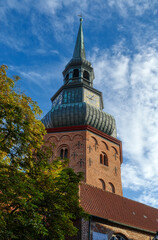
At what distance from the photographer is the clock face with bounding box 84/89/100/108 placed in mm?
27072

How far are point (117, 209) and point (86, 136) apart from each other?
8.54m

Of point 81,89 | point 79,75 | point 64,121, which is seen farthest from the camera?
point 79,75

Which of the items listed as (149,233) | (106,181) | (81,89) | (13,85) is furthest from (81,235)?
(81,89)

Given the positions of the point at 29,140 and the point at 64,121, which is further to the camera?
the point at 64,121

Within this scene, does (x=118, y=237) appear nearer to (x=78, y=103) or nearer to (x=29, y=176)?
(x=29, y=176)

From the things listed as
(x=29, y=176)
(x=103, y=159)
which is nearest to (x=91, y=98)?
(x=103, y=159)

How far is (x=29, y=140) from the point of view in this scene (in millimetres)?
7902

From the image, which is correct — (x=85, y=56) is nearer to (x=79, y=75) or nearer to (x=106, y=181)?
(x=79, y=75)

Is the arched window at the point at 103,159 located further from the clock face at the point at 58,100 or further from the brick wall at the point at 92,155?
the clock face at the point at 58,100

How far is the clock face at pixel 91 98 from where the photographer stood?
88.8 feet

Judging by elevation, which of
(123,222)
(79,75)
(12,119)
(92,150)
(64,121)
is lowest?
(123,222)

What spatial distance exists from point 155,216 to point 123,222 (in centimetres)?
446

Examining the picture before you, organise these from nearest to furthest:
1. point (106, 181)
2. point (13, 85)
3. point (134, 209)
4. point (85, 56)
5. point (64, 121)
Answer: point (13, 85)
point (134, 209)
point (106, 181)
point (64, 121)
point (85, 56)

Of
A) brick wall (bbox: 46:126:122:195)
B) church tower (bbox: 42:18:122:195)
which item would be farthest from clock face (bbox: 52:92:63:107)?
brick wall (bbox: 46:126:122:195)
